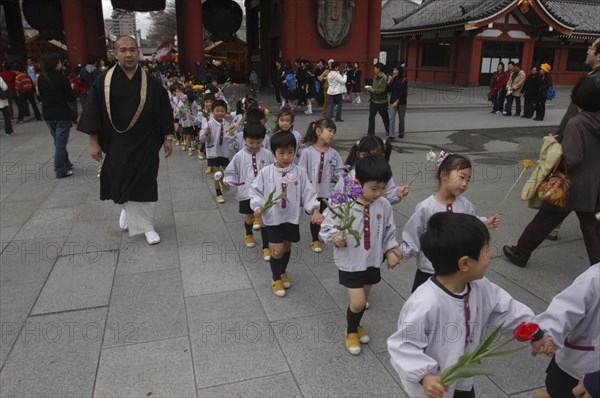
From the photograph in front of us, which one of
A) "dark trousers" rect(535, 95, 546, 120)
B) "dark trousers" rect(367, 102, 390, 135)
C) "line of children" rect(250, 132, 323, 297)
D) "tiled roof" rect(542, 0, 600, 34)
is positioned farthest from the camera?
"tiled roof" rect(542, 0, 600, 34)

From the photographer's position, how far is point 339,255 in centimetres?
283

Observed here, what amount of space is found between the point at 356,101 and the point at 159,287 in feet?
48.9

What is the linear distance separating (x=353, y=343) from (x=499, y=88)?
1411cm

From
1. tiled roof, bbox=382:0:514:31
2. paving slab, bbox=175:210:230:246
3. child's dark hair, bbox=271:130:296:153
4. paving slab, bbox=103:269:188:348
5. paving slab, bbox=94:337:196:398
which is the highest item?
tiled roof, bbox=382:0:514:31

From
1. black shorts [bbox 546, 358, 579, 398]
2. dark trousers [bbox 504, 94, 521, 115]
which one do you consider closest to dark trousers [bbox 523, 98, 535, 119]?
dark trousers [bbox 504, 94, 521, 115]

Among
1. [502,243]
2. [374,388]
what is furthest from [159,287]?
[502,243]

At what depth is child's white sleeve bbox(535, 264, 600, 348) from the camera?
5.96 feet

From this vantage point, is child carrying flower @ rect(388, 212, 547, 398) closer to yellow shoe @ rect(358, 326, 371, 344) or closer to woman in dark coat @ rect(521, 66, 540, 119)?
yellow shoe @ rect(358, 326, 371, 344)

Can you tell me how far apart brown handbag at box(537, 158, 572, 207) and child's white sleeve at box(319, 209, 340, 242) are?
1950 millimetres

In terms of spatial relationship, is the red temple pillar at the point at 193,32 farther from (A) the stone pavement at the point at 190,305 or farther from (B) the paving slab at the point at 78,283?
(B) the paving slab at the point at 78,283

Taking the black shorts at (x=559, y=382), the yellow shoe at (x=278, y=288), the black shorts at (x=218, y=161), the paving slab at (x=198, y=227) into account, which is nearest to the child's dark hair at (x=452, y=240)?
Result: the black shorts at (x=559, y=382)

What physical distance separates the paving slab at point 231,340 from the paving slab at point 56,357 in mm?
647

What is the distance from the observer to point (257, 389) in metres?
2.59

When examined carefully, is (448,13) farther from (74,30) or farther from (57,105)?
(57,105)
